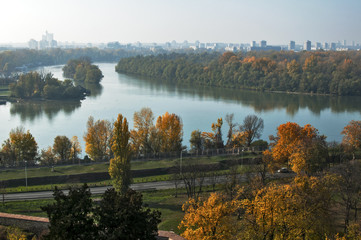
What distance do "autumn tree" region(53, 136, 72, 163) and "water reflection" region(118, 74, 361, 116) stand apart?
13069mm

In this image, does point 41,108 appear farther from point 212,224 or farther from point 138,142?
point 212,224

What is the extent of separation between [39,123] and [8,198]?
11.4 meters

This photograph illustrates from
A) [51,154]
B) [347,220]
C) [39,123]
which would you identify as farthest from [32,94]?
[347,220]

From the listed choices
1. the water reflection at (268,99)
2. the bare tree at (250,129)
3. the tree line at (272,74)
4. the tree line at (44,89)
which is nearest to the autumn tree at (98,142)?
the bare tree at (250,129)

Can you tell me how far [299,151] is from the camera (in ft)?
34.3

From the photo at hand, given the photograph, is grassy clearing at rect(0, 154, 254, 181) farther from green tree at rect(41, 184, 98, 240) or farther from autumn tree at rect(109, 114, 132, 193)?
green tree at rect(41, 184, 98, 240)

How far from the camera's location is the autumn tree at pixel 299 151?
10.0 meters

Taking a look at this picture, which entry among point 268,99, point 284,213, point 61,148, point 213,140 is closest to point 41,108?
point 61,148

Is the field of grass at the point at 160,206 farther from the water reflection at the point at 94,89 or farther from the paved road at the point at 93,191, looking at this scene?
the water reflection at the point at 94,89

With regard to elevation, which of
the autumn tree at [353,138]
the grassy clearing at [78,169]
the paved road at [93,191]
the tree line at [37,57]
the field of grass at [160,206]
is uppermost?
the tree line at [37,57]

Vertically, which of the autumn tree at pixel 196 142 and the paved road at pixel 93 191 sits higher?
the autumn tree at pixel 196 142

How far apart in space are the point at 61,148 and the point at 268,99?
59.2 ft

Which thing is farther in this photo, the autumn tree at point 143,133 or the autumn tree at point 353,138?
the autumn tree at point 143,133

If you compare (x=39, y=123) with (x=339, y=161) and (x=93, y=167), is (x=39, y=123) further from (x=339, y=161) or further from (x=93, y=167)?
(x=339, y=161)
